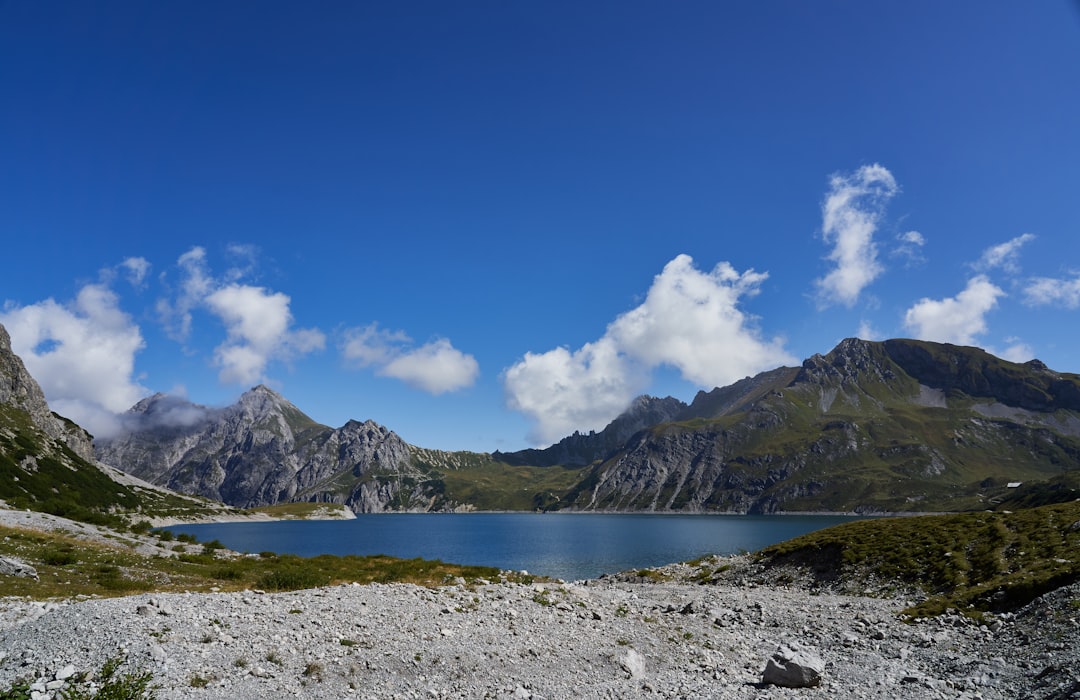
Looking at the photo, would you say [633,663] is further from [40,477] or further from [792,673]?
[40,477]

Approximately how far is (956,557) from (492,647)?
4467cm

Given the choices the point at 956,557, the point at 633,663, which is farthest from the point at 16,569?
the point at 956,557

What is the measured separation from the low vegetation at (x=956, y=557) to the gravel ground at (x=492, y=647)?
4.17 metres

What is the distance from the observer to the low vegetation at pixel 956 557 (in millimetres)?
33406

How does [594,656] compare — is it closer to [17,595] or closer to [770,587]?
[17,595]

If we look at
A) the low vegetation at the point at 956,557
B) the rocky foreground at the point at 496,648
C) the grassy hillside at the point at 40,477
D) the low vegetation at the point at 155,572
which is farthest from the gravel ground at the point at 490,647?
the grassy hillside at the point at 40,477

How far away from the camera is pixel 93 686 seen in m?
14.9

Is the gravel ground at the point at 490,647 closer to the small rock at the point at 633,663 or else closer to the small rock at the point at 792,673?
the small rock at the point at 633,663

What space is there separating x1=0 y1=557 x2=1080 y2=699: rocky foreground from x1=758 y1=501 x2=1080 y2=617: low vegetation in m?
3.84

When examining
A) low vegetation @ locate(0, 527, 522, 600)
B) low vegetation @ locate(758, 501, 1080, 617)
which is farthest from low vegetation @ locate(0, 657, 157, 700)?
low vegetation @ locate(758, 501, 1080, 617)

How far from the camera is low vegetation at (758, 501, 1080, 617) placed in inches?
1315

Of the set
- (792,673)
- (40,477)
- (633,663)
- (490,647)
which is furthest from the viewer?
(40,477)

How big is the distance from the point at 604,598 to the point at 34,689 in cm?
2756

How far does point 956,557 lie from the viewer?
46250mm
